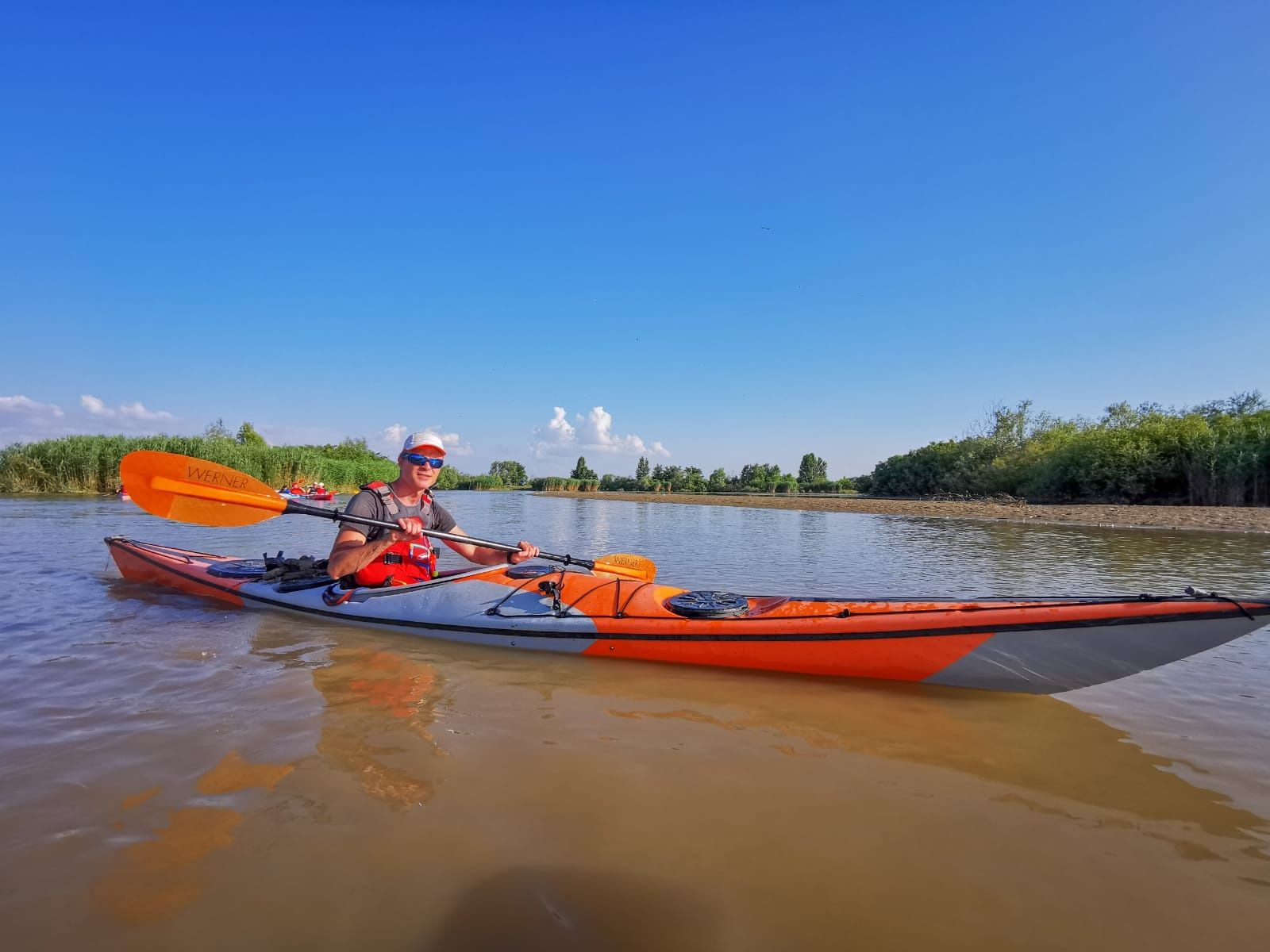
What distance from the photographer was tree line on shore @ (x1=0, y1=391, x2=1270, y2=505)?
72.4ft

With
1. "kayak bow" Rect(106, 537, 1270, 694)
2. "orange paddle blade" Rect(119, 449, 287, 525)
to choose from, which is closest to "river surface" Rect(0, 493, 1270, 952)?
"kayak bow" Rect(106, 537, 1270, 694)

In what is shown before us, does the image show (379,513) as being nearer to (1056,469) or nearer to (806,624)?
(806,624)

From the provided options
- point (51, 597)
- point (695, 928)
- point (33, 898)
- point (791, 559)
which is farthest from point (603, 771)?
point (791, 559)

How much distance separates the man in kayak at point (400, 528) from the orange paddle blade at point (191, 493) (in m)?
0.75

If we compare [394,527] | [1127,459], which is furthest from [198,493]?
[1127,459]

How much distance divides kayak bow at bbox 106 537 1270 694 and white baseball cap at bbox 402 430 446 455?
1.15 metres

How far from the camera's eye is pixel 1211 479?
73.7 feet

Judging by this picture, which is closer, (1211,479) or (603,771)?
(603,771)

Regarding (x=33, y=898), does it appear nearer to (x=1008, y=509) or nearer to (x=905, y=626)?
(x=905, y=626)

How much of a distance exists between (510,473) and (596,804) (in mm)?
82058

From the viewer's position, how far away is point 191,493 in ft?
16.3

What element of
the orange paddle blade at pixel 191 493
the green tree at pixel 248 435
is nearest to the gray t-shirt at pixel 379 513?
the orange paddle blade at pixel 191 493

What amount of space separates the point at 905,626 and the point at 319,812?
124 inches

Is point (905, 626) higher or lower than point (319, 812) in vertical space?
higher
